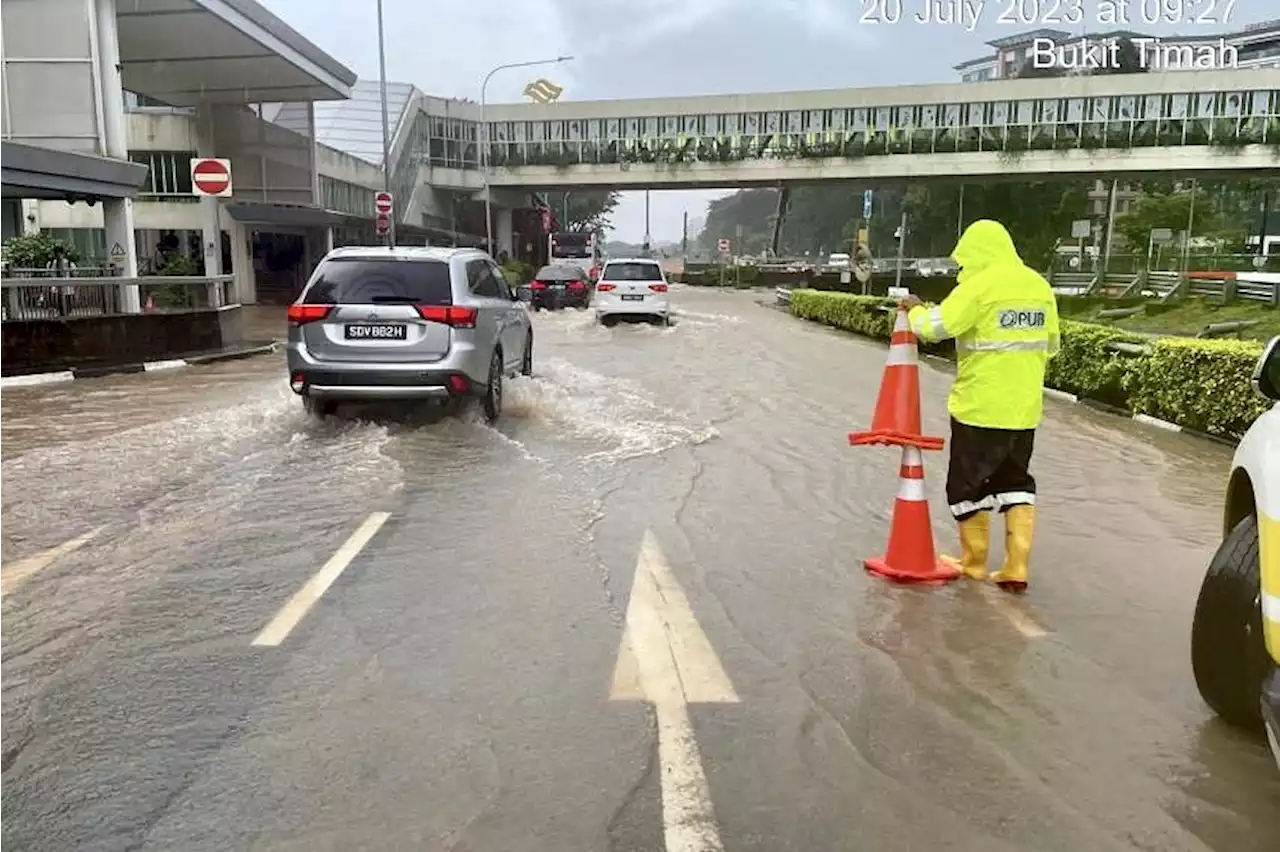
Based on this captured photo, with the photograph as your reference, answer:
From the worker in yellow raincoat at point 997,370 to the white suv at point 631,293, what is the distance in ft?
66.7

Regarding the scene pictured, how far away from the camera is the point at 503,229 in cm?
7338

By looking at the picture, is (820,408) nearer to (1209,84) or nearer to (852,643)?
(852,643)

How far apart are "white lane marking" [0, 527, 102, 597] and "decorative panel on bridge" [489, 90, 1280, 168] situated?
57.8 metres

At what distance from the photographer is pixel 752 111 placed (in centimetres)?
6347

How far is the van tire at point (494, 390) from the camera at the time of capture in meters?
10.7

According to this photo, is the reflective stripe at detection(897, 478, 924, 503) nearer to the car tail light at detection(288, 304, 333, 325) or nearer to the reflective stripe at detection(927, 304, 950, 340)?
the reflective stripe at detection(927, 304, 950, 340)

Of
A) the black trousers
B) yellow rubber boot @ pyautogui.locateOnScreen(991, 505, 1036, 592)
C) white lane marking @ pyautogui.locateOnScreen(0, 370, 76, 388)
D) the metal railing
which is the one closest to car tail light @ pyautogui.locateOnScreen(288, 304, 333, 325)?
the black trousers

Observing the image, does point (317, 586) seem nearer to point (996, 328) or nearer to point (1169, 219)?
point (996, 328)

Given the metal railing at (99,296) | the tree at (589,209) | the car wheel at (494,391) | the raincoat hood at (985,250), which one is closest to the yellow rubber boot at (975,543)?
the raincoat hood at (985,250)

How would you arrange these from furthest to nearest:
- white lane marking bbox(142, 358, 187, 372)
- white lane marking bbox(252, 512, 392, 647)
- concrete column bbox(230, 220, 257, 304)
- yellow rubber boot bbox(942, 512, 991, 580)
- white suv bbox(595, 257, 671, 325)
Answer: concrete column bbox(230, 220, 257, 304) → white suv bbox(595, 257, 671, 325) → white lane marking bbox(142, 358, 187, 372) → yellow rubber boot bbox(942, 512, 991, 580) → white lane marking bbox(252, 512, 392, 647)

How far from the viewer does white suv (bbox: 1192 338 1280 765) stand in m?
3.26

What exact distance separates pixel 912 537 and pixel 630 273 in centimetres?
2089

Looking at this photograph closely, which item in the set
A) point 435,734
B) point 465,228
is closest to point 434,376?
point 435,734

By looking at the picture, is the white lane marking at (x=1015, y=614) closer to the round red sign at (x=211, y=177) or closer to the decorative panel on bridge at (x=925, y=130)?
the round red sign at (x=211, y=177)
